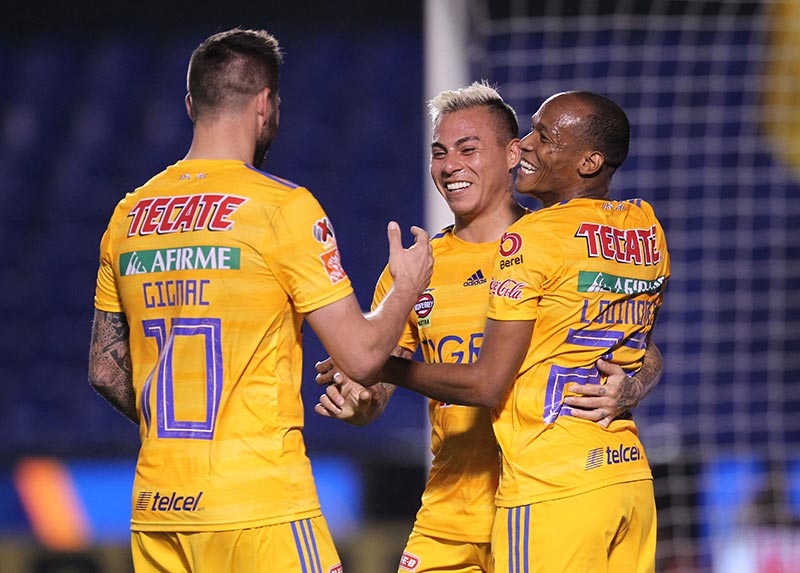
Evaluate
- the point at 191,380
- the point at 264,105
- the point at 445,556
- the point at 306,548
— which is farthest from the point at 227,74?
the point at 445,556

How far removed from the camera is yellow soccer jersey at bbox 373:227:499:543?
11.9 feet

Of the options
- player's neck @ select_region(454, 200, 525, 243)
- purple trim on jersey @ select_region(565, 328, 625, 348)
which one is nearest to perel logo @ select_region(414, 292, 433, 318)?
player's neck @ select_region(454, 200, 525, 243)

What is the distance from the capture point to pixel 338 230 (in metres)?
9.85

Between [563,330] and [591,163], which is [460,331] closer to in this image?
[563,330]

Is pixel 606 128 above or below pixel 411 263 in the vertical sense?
above

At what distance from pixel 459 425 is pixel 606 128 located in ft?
3.38

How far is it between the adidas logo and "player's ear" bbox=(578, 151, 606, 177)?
1.65ft

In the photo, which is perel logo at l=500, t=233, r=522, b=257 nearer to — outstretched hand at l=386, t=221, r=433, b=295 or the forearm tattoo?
outstretched hand at l=386, t=221, r=433, b=295

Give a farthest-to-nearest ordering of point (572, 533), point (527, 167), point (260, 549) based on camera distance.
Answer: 1. point (527, 167)
2. point (572, 533)
3. point (260, 549)

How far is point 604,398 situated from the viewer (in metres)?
3.23

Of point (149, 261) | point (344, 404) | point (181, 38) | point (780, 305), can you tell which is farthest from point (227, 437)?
point (181, 38)

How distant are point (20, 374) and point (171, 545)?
6.80 metres

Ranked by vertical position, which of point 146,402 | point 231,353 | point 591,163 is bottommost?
point 146,402

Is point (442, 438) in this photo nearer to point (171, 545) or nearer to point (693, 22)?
point (171, 545)
